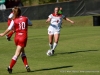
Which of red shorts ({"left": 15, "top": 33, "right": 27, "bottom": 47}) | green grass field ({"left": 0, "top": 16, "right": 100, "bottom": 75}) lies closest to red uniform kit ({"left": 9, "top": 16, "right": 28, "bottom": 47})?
red shorts ({"left": 15, "top": 33, "right": 27, "bottom": 47})

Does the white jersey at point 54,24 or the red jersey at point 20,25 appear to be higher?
the red jersey at point 20,25

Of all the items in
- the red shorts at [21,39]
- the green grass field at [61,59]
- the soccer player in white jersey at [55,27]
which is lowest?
the green grass field at [61,59]

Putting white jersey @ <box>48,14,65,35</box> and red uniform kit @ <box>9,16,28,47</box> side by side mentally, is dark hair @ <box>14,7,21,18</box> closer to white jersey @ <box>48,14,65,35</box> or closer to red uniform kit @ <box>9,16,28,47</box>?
red uniform kit @ <box>9,16,28,47</box>

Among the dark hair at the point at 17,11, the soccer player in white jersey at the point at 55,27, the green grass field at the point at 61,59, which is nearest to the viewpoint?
the dark hair at the point at 17,11

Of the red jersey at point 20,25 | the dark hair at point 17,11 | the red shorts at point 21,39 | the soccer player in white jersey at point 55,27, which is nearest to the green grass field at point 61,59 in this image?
the soccer player in white jersey at point 55,27

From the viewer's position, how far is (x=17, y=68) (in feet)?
44.5

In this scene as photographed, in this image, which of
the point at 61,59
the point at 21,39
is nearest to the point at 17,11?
the point at 21,39

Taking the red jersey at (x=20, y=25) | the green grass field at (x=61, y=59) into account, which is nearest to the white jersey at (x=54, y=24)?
the green grass field at (x=61, y=59)

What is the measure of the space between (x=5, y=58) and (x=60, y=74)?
4.59 meters

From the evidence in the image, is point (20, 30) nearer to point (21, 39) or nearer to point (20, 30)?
point (20, 30)

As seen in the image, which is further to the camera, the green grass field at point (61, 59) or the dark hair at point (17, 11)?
the green grass field at point (61, 59)

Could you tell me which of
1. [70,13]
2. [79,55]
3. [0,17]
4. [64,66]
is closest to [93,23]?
[70,13]

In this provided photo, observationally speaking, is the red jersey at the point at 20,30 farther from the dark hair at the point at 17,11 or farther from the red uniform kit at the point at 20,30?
the dark hair at the point at 17,11

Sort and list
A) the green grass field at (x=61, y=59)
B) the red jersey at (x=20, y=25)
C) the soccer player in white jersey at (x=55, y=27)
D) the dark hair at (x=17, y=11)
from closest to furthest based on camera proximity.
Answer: the dark hair at (x=17, y=11)
the red jersey at (x=20, y=25)
the green grass field at (x=61, y=59)
the soccer player in white jersey at (x=55, y=27)
